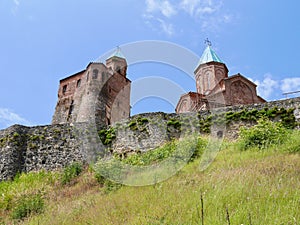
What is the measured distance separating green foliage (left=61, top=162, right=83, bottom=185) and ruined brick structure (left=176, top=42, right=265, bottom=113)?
44.3 feet

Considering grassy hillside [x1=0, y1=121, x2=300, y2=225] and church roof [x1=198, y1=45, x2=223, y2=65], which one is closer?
grassy hillside [x1=0, y1=121, x2=300, y2=225]

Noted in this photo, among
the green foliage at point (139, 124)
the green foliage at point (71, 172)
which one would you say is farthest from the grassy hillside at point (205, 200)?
the green foliage at point (139, 124)

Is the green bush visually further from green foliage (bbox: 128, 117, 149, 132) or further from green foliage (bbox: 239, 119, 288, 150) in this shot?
green foliage (bbox: 239, 119, 288, 150)

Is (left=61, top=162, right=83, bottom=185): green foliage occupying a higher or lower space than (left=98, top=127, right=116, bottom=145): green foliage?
lower

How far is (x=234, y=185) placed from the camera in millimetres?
5984

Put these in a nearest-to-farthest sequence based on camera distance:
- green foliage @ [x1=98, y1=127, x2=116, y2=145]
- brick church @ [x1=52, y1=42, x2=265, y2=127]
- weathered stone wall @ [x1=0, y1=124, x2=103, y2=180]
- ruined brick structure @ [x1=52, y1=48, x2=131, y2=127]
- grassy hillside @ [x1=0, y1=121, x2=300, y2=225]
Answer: grassy hillside @ [x1=0, y1=121, x2=300, y2=225], weathered stone wall @ [x1=0, y1=124, x2=103, y2=180], green foliage @ [x1=98, y1=127, x2=116, y2=145], brick church @ [x1=52, y1=42, x2=265, y2=127], ruined brick structure @ [x1=52, y1=48, x2=131, y2=127]

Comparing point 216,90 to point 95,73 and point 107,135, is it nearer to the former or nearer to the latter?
point 95,73

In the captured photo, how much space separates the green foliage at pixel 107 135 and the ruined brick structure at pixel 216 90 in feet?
36.1

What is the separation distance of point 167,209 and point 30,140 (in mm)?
13231

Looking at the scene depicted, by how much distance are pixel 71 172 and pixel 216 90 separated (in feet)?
57.4

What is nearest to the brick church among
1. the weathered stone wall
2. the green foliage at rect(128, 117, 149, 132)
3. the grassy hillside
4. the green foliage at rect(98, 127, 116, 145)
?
the weathered stone wall

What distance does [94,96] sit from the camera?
107ft

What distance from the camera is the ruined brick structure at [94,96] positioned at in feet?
105

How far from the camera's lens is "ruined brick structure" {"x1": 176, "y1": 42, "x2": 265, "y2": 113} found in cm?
2639
